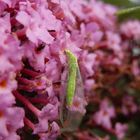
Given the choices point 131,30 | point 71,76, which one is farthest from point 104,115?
point 71,76

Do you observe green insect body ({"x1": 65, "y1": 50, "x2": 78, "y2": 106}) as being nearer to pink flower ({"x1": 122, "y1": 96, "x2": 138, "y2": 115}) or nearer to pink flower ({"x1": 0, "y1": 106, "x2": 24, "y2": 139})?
pink flower ({"x1": 0, "y1": 106, "x2": 24, "y2": 139})

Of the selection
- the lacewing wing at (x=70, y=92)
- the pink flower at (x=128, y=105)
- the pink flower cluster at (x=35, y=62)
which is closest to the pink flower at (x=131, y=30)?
the pink flower at (x=128, y=105)

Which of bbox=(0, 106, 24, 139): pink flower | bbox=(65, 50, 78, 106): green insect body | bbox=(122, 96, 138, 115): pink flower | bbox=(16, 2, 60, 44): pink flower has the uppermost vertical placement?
bbox=(16, 2, 60, 44): pink flower

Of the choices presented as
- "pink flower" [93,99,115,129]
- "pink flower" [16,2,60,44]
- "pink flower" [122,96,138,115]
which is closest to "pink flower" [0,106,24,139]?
"pink flower" [16,2,60,44]

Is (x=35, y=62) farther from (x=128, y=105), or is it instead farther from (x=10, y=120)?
(x=128, y=105)

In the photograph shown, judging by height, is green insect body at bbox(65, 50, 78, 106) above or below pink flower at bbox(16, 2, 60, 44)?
below

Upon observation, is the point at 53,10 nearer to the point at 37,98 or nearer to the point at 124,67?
the point at 37,98

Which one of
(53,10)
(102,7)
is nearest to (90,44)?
(53,10)

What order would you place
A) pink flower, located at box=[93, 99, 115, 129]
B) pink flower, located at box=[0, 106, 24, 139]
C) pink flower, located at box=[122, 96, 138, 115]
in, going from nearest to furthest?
pink flower, located at box=[0, 106, 24, 139] → pink flower, located at box=[93, 99, 115, 129] → pink flower, located at box=[122, 96, 138, 115]
